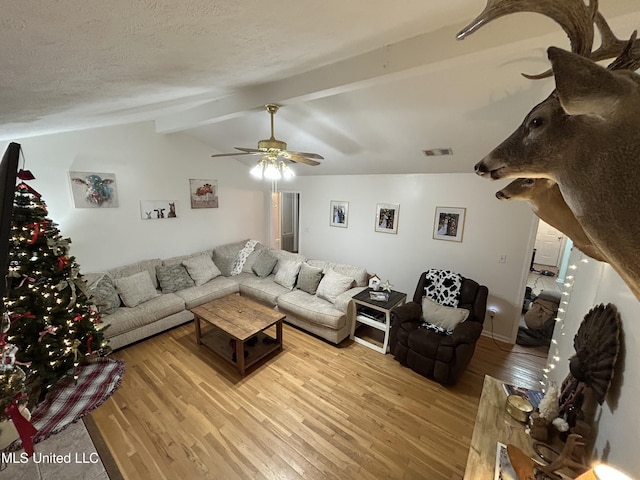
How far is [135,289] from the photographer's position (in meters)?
3.19

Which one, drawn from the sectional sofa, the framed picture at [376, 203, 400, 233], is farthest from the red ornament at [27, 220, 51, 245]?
the framed picture at [376, 203, 400, 233]

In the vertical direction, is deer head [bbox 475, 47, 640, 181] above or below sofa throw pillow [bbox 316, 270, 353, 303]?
above

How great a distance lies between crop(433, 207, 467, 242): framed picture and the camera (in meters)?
3.39

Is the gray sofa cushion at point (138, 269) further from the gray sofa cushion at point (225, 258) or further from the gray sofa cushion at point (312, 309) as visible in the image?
the gray sofa cushion at point (312, 309)

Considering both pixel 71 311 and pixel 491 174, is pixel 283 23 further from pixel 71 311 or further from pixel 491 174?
pixel 71 311

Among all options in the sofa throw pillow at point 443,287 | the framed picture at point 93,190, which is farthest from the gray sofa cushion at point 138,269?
the sofa throw pillow at point 443,287

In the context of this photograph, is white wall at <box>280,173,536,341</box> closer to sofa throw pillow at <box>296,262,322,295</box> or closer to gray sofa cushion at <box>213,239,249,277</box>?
sofa throw pillow at <box>296,262,322,295</box>

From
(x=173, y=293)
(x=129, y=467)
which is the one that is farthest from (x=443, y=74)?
(x=173, y=293)

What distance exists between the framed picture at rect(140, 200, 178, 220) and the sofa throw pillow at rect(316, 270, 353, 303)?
2.62 metres

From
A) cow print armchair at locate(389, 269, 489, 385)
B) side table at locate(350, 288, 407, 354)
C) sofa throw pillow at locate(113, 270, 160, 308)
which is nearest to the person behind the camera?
cow print armchair at locate(389, 269, 489, 385)

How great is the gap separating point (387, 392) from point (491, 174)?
7.79 ft

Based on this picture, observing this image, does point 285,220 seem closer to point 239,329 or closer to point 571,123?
point 239,329

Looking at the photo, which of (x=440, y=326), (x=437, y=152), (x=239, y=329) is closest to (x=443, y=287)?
(x=440, y=326)
